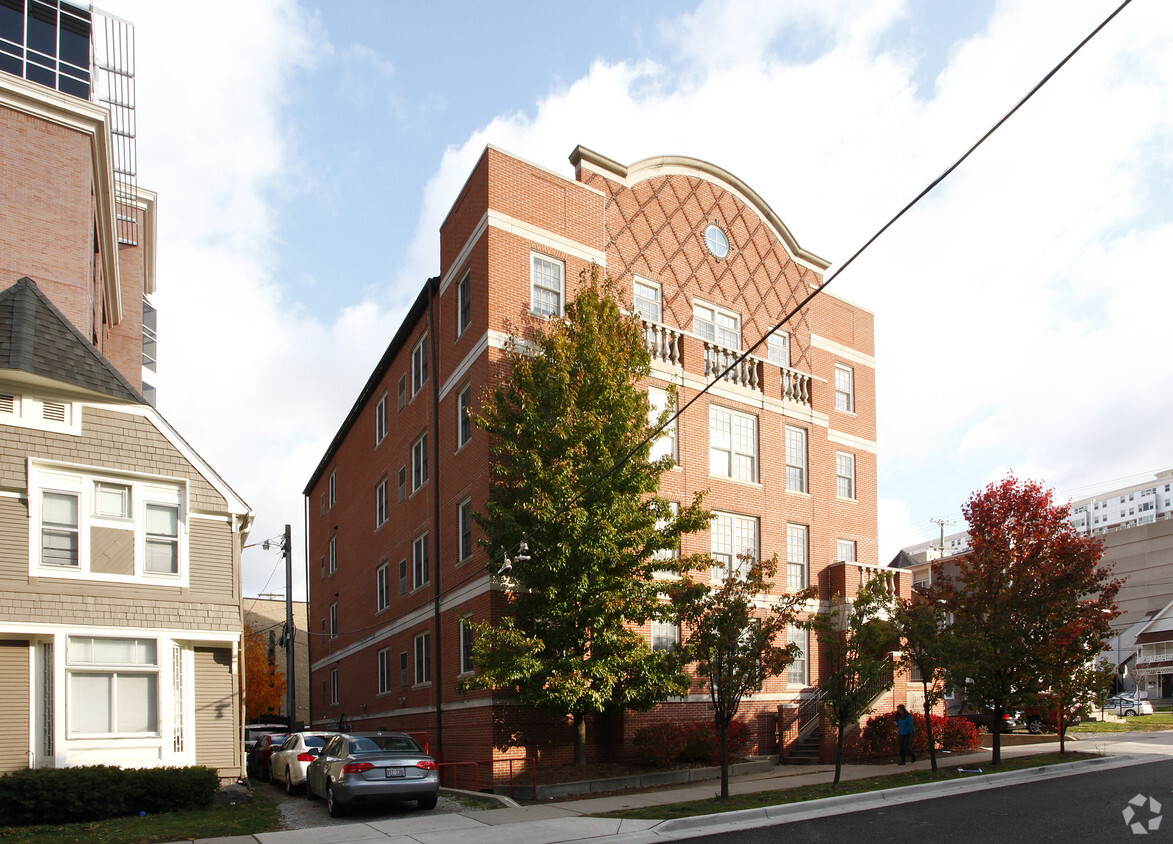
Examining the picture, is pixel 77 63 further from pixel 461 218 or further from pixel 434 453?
pixel 434 453

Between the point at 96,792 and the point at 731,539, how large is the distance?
16.6 meters

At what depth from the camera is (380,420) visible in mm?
35094

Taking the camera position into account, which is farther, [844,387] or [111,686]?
[844,387]

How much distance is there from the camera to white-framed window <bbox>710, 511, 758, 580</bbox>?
2586cm

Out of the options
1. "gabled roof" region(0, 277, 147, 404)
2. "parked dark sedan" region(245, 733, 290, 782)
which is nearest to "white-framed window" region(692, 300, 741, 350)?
"gabled roof" region(0, 277, 147, 404)

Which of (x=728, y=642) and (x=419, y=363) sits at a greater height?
(x=419, y=363)

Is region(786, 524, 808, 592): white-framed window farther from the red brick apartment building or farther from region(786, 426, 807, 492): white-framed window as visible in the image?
region(786, 426, 807, 492): white-framed window

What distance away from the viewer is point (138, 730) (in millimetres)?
17078

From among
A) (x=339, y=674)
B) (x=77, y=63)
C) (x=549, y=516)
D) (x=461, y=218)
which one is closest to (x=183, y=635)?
(x=549, y=516)

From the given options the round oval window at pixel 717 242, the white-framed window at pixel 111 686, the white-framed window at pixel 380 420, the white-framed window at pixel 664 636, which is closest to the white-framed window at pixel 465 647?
the white-framed window at pixel 664 636

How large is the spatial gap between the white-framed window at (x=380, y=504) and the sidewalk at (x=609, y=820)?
17.2 metres

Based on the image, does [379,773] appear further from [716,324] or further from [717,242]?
[717,242]

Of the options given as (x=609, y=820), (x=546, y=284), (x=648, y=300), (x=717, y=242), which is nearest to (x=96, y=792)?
(x=609, y=820)

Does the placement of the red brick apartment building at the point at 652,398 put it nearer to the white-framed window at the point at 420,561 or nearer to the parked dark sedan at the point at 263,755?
the white-framed window at the point at 420,561
